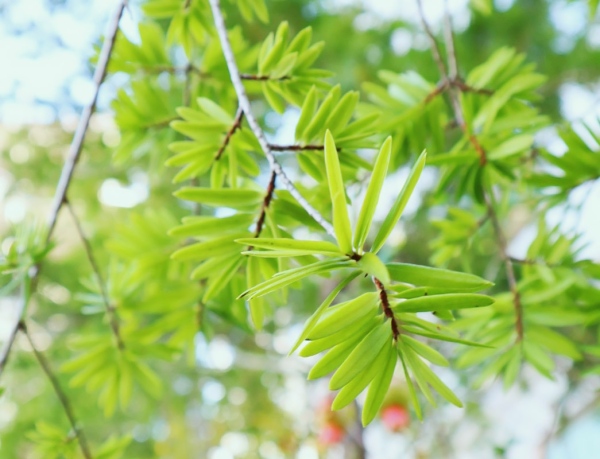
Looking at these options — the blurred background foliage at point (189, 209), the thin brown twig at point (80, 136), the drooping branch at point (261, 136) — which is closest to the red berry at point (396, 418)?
the blurred background foliage at point (189, 209)

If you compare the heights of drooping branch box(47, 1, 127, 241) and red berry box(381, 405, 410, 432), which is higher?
drooping branch box(47, 1, 127, 241)

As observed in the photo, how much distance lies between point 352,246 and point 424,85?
13.2 inches

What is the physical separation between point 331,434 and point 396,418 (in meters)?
0.18

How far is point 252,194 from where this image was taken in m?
0.33

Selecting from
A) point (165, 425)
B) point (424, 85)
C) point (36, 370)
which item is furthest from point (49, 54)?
point (165, 425)

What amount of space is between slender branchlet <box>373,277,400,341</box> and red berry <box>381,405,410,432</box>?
124 centimetres

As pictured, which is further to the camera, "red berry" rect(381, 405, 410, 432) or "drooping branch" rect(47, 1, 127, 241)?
"red berry" rect(381, 405, 410, 432)

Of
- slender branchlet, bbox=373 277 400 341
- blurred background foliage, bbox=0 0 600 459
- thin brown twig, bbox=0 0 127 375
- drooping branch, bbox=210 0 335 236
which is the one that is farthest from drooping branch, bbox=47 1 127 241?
blurred background foliage, bbox=0 0 600 459

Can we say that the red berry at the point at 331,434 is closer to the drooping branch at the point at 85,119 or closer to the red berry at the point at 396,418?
the red berry at the point at 396,418

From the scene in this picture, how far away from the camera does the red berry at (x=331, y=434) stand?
4.49ft

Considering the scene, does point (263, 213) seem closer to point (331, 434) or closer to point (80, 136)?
point (80, 136)

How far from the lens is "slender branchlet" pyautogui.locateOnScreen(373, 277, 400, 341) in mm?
235

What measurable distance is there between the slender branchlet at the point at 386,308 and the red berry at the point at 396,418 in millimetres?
1236

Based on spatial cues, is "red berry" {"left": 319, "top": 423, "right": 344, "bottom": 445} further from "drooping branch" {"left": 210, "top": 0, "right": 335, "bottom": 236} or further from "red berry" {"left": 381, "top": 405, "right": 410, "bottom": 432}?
"drooping branch" {"left": 210, "top": 0, "right": 335, "bottom": 236}
